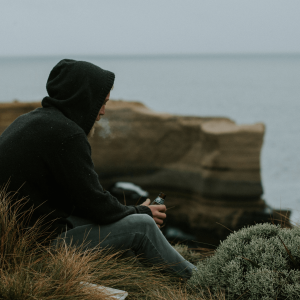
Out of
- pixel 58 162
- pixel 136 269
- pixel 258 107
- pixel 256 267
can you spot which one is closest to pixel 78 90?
pixel 58 162

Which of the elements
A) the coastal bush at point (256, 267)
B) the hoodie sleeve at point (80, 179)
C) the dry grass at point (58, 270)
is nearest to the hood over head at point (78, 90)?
the hoodie sleeve at point (80, 179)

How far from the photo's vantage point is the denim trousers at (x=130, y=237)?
1785 millimetres

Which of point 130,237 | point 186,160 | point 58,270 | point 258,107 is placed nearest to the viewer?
point 58,270

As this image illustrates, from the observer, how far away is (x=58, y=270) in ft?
4.96

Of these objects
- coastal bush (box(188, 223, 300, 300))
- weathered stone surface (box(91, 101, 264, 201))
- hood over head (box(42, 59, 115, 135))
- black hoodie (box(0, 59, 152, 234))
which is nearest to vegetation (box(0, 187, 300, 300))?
coastal bush (box(188, 223, 300, 300))

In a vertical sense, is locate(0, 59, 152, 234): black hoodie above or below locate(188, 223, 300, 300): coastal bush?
above

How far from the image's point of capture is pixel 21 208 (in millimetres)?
1679

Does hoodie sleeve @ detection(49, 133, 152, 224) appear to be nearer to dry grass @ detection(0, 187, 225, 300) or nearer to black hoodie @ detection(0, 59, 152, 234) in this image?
black hoodie @ detection(0, 59, 152, 234)

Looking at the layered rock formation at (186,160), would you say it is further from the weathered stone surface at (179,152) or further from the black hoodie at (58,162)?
the black hoodie at (58,162)

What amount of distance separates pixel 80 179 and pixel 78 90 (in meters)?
0.54

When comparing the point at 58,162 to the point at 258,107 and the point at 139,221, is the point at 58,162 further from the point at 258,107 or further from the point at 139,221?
the point at 258,107

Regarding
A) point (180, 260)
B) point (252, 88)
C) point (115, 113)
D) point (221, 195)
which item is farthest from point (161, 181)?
point (252, 88)

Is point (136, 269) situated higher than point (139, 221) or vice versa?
point (139, 221)

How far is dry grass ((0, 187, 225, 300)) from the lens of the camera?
4.52 feet
